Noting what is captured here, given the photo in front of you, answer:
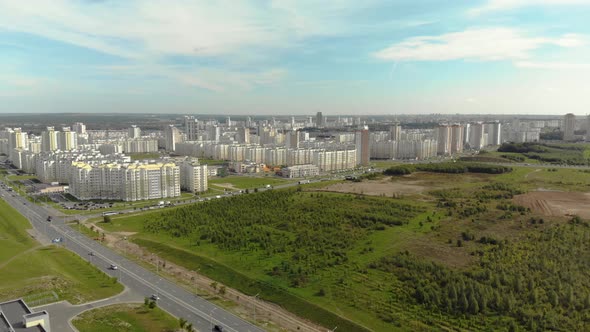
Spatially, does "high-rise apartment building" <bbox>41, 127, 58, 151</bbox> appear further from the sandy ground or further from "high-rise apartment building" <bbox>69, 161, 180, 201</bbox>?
the sandy ground

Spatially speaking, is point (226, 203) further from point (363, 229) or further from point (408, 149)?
point (408, 149)

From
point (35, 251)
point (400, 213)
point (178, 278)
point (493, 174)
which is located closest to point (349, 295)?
point (178, 278)

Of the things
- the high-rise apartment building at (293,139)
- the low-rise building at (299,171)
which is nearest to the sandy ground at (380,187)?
the low-rise building at (299,171)

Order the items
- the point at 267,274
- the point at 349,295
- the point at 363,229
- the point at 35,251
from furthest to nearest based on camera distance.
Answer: the point at 363,229 < the point at 35,251 < the point at 267,274 < the point at 349,295

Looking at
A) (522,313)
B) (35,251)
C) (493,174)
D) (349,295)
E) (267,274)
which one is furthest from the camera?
(493,174)

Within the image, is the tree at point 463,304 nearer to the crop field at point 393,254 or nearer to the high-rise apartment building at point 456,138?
the crop field at point 393,254

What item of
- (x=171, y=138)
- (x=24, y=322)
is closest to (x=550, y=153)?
(x=171, y=138)

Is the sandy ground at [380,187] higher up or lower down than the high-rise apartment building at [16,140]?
lower down

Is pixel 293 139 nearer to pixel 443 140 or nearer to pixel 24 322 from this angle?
pixel 443 140
